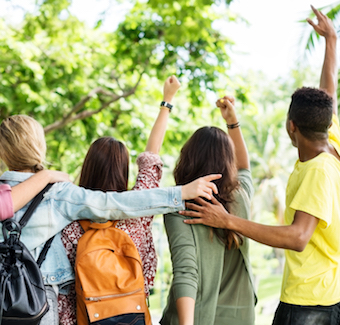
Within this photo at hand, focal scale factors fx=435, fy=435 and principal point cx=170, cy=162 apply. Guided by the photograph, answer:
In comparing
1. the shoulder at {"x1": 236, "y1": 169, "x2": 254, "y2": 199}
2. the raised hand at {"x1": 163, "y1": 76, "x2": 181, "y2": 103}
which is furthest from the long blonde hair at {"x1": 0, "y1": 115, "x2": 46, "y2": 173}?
Result: the shoulder at {"x1": 236, "y1": 169, "x2": 254, "y2": 199}

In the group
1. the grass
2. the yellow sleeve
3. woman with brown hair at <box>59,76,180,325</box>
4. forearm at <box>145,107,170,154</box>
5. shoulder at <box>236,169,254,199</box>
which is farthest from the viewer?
the grass

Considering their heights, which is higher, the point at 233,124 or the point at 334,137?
the point at 233,124

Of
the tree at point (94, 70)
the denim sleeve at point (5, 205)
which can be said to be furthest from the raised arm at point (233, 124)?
the tree at point (94, 70)

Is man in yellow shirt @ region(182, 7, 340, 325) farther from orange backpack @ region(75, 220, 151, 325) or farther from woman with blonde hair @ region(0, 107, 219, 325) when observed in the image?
orange backpack @ region(75, 220, 151, 325)

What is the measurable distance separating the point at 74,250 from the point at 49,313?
31 centimetres

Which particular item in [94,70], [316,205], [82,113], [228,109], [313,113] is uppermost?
[94,70]

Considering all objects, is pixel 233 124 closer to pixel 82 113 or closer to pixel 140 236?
pixel 140 236

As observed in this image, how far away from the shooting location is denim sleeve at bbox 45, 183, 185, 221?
6.57ft

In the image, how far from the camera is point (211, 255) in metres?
2.14

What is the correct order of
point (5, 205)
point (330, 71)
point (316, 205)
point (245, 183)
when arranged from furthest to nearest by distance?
point (330, 71), point (245, 183), point (316, 205), point (5, 205)

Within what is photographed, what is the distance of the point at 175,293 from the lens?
2.02 meters

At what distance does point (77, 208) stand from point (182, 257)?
545 millimetres

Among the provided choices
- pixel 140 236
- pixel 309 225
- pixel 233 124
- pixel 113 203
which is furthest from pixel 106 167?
pixel 309 225

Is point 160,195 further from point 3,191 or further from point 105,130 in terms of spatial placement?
point 105,130
